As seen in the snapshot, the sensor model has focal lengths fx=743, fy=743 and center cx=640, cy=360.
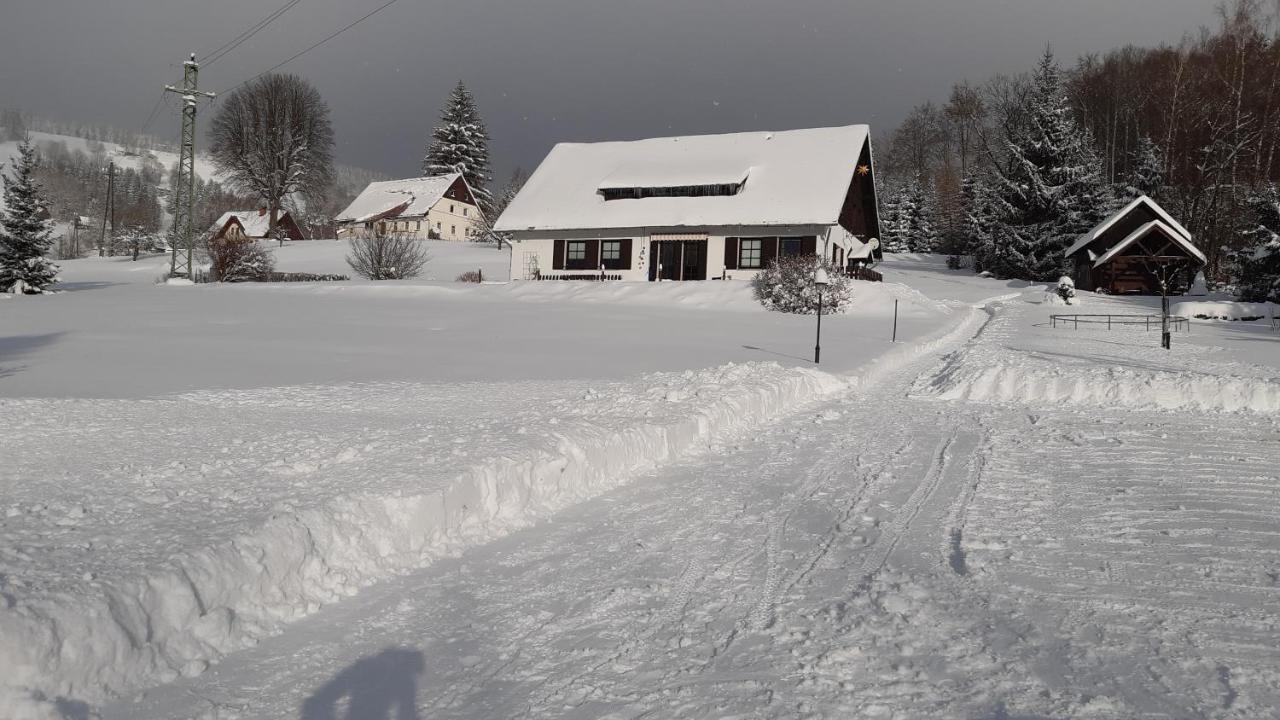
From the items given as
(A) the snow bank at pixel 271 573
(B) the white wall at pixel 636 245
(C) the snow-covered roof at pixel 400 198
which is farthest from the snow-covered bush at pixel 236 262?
(A) the snow bank at pixel 271 573

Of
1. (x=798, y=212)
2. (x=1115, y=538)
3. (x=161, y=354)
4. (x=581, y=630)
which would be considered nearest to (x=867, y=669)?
(x=581, y=630)

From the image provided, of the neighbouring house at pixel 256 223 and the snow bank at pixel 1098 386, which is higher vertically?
the neighbouring house at pixel 256 223

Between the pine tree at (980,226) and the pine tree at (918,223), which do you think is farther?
the pine tree at (918,223)

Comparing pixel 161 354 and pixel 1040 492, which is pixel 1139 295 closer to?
pixel 1040 492

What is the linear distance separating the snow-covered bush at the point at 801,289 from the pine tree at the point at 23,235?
29.5 m

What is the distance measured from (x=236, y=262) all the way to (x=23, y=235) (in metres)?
10.2

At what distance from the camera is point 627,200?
36281 millimetres

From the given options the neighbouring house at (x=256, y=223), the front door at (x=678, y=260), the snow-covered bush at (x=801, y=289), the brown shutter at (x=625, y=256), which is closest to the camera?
the snow-covered bush at (x=801, y=289)

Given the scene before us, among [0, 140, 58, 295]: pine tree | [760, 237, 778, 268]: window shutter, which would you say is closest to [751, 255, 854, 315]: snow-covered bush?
[760, 237, 778, 268]: window shutter

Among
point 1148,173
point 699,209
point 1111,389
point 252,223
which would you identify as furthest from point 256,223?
point 1111,389

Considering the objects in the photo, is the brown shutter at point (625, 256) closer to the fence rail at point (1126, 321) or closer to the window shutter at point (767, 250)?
the window shutter at point (767, 250)

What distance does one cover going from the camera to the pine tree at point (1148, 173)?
4638cm

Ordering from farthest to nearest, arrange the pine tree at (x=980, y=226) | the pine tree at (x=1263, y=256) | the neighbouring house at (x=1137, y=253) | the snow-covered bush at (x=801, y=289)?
the pine tree at (x=980, y=226) < the neighbouring house at (x=1137, y=253) < the pine tree at (x=1263, y=256) < the snow-covered bush at (x=801, y=289)

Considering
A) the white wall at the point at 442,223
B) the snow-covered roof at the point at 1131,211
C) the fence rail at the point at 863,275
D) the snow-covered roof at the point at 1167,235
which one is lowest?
the fence rail at the point at 863,275
